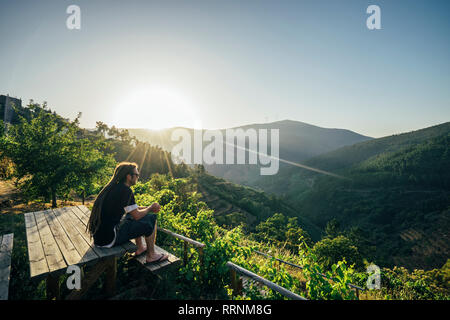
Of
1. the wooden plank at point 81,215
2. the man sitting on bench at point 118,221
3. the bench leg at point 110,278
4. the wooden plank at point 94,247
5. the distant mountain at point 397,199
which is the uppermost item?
the man sitting on bench at point 118,221

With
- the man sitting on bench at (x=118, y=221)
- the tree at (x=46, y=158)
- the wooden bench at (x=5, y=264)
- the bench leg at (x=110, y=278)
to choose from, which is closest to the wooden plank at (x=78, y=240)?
the man sitting on bench at (x=118, y=221)

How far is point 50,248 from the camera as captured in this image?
267cm

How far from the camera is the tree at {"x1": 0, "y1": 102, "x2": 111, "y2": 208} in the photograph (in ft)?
19.4

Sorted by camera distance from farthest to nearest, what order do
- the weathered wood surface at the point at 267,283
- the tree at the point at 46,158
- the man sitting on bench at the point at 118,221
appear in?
the tree at the point at 46,158, the man sitting on bench at the point at 118,221, the weathered wood surface at the point at 267,283

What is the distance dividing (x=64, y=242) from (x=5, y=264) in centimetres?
69

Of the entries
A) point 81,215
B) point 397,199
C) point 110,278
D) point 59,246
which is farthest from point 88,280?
point 397,199

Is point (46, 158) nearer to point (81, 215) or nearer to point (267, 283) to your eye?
point (81, 215)

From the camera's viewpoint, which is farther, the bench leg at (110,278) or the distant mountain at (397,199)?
the distant mountain at (397,199)

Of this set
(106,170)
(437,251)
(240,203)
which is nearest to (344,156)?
(437,251)

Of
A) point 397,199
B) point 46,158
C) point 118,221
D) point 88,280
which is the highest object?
point 46,158

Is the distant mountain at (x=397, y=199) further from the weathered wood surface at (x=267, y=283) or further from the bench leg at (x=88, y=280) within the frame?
the bench leg at (x=88, y=280)

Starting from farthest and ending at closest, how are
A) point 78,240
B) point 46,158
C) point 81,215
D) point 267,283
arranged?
point 46,158, point 81,215, point 78,240, point 267,283

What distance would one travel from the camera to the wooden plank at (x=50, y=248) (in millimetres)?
2304
